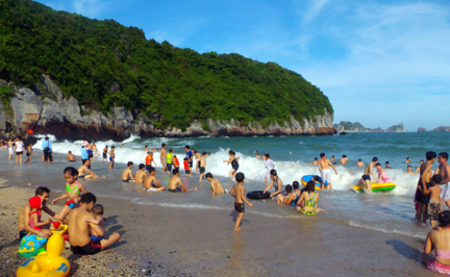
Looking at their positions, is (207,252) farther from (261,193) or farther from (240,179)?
(261,193)

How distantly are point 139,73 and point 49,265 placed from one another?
69875 mm

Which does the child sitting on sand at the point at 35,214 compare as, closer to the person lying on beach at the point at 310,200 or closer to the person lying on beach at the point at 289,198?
the person lying on beach at the point at 310,200

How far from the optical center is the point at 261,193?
904 centimetres

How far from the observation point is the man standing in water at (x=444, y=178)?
233 inches

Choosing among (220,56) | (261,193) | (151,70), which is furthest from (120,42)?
(261,193)

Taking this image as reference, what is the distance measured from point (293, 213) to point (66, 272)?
17.5 feet

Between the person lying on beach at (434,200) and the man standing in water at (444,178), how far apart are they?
0.36ft

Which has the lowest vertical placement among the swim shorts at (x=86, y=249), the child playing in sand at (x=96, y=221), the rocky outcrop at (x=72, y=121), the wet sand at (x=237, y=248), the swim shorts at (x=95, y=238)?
the wet sand at (x=237, y=248)

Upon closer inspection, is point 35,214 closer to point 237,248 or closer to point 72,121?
point 237,248

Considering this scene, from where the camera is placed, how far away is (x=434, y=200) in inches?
236

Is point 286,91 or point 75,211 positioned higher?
point 286,91

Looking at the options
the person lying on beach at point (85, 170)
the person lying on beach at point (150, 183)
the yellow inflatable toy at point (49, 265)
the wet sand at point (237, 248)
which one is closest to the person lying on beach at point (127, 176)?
the person lying on beach at point (85, 170)

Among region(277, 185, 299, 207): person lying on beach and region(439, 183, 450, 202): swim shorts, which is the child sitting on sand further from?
region(439, 183, 450, 202): swim shorts

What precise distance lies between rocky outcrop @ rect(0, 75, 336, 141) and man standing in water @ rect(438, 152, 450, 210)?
3987 cm
